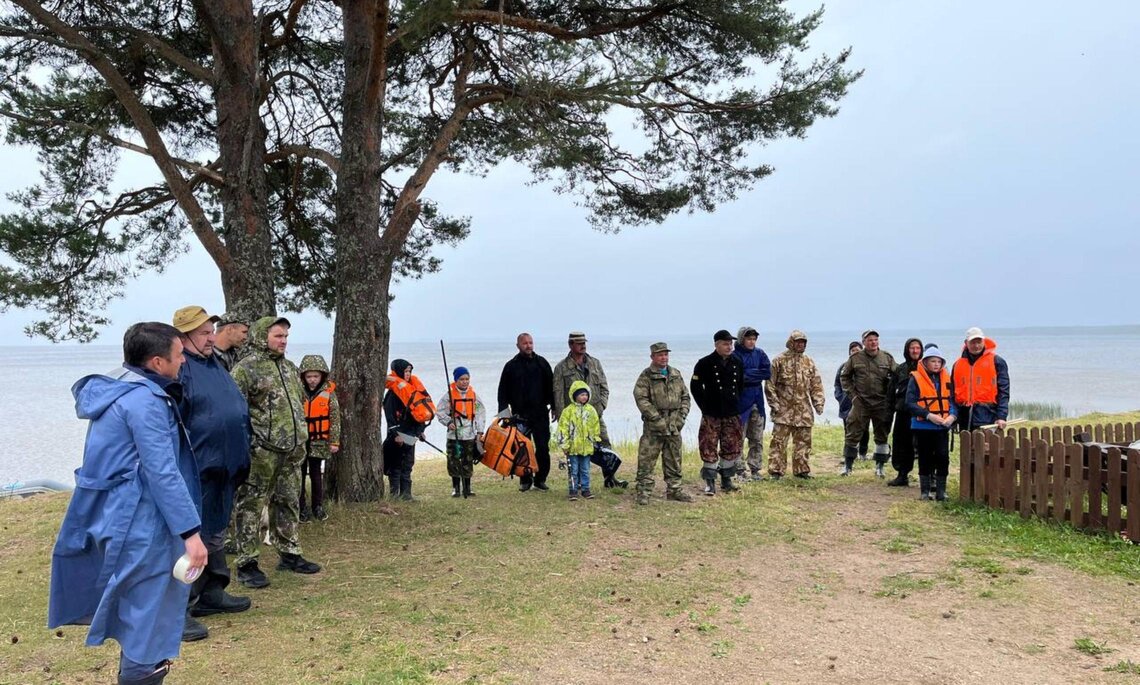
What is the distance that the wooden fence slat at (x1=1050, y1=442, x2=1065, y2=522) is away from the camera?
21.5ft

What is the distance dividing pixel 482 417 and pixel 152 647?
6.06 meters

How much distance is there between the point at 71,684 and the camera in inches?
144

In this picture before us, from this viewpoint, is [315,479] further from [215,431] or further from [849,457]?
[849,457]

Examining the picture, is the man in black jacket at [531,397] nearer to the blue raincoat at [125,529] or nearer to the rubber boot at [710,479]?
the rubber boot at [710,479]

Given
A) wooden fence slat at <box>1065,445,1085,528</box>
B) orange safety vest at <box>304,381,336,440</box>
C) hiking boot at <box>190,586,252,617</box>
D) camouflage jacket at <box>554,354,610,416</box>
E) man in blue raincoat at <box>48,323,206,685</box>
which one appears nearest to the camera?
man in blue raincoat at <box>48,323,206,685</box>

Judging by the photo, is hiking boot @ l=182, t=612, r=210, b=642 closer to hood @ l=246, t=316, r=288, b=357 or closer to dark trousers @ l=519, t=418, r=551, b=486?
hood @ l=246, t=316, r=288, b=357

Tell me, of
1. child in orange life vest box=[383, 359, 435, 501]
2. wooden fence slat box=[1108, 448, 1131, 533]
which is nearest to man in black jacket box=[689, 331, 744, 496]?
child in orange life vest box=[383, 359, 435, 501]

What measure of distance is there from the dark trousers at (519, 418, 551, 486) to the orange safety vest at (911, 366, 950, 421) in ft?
13.6

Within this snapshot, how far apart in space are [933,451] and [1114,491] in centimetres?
193

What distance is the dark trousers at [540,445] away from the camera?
9125 mm

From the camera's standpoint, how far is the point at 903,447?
8.96m

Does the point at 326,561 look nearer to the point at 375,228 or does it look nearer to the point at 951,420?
the point at 375,228

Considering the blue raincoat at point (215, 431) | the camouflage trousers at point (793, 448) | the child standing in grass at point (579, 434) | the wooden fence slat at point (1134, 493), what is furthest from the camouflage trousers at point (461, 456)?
the wooden fence slat at point (1134, 493)

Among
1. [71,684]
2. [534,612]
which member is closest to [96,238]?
[71,684]
